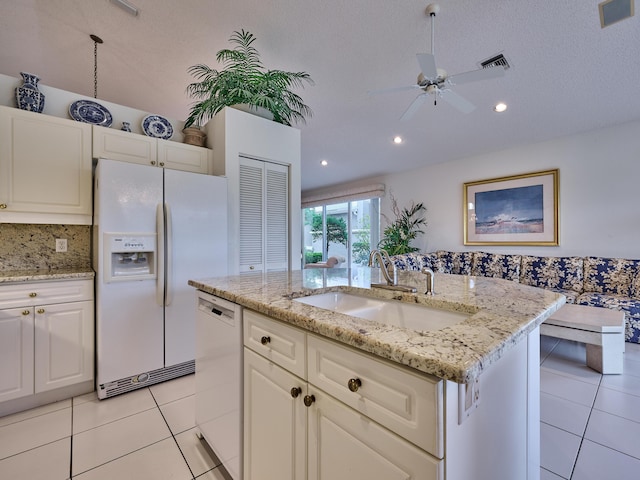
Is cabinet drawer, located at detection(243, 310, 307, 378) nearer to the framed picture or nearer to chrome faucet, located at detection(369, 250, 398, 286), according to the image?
chrome faucet, located at detection(369, 250, 398, 286)

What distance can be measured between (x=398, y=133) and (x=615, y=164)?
2.72 meters

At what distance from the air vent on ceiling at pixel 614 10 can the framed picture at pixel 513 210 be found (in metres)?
2.52

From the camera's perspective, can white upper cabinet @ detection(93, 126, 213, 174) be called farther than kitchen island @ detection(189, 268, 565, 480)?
Yes

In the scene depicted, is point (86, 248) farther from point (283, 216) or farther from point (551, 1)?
point (551, 1)

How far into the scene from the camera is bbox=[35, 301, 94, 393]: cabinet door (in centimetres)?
186

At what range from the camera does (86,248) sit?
7.92ft

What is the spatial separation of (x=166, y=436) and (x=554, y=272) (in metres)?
4.71

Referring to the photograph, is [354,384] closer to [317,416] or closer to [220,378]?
[317,416]

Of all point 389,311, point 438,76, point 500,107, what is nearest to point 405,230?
point 500,107

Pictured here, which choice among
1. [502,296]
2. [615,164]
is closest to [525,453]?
[502,296]

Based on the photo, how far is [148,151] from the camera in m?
2.40

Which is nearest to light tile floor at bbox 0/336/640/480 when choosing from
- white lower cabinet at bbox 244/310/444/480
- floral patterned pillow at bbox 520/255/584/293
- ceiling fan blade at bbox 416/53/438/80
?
white lower cabinet at bbox 244/310/444/480

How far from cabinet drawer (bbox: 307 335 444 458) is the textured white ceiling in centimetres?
218

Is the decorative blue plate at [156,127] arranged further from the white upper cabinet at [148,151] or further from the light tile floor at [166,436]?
the light tile floor at [166,436]
